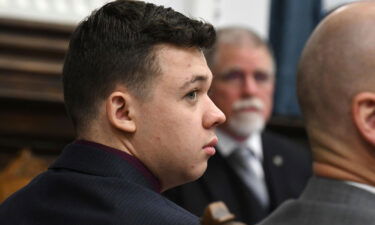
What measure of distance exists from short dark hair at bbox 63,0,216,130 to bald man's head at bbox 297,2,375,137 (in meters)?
0.32

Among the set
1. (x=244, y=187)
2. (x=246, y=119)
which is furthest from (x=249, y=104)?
(x=244, y=187)

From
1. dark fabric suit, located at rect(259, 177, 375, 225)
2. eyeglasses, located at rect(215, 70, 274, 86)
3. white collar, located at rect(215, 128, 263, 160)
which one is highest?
dark fabric suit, located at rect(259, 177, 375, 225)

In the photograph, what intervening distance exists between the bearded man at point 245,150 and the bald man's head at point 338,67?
1.63m

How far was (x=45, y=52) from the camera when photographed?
372 cm

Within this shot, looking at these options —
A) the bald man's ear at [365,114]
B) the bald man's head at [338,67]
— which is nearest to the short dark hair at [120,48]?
the bald man's head at [338,67]

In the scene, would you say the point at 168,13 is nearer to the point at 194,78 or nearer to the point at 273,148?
the point at 194,78

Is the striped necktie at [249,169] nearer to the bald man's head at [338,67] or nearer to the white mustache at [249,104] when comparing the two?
the white mustache at [249,104]

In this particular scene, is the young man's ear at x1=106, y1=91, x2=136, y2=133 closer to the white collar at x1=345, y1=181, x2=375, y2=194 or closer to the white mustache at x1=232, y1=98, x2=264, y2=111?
the white collar at x1=345, y1=181, x2=375, y2=194

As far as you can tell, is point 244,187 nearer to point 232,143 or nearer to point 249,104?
point 232,143

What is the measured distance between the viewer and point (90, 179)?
1680 mm

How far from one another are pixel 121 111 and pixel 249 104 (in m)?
1.84

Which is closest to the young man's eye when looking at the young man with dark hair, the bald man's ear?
the young man with dark hair

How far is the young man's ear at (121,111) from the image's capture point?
176 cm

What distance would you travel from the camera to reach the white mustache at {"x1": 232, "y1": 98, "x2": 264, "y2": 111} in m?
3.54
